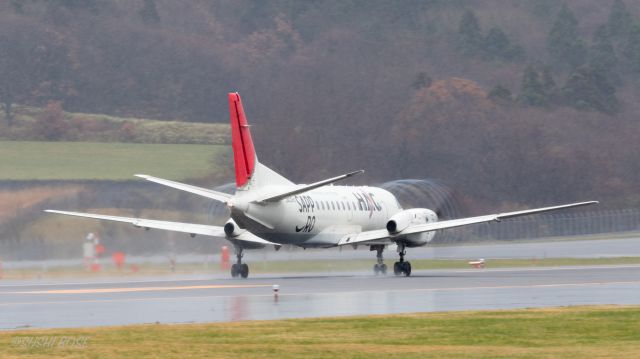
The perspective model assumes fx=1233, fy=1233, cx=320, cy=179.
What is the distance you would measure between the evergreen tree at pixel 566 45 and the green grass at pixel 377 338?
70581mm

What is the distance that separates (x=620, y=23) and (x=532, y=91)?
62.5 ft

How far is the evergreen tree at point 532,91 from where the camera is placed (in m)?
82.1

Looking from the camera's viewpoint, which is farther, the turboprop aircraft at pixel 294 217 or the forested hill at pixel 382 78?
the forested hill at pixel 382 78

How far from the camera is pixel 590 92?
85000mm

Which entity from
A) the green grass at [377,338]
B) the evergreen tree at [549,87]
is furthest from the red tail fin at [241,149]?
the evergreen tree at [549,87]

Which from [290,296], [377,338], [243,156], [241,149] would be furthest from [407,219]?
[377,338]

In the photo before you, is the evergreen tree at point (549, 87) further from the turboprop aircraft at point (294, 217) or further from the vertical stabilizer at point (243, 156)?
the vertical stabilizer at point (243, 156)

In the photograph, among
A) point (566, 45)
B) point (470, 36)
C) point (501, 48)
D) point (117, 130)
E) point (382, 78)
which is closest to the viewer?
point (117, 130)

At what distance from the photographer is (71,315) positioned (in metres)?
26.2

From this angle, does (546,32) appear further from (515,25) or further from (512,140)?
(512,140)

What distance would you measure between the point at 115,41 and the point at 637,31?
4011cm

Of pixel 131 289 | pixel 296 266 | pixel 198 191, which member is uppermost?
pixel 198 191

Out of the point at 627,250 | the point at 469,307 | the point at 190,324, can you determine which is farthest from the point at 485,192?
the point at 190,324

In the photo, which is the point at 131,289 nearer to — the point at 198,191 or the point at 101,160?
the point at 198,191
